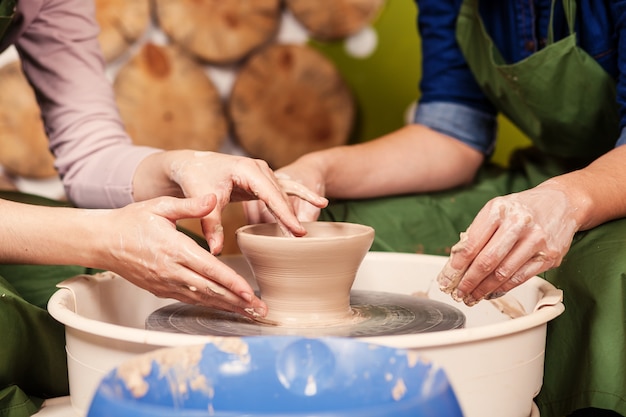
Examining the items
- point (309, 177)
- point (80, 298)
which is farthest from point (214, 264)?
point (309, 177)

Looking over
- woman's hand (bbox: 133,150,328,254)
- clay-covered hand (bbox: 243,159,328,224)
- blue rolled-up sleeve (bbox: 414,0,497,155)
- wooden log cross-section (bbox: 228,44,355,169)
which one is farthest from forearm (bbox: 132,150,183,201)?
wooden log cross-section (bbox: 228,44,355,169)

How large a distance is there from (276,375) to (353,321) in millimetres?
419

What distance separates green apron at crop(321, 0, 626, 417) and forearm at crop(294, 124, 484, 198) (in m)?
0.03

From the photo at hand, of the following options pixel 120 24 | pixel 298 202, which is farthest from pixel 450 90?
pixel 120 24

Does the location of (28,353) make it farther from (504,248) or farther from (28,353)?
(504,248)

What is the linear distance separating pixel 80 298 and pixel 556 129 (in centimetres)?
107

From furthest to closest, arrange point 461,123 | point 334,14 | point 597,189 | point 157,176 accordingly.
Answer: point 334,14
point 461,123
point 157,176
point 597,189

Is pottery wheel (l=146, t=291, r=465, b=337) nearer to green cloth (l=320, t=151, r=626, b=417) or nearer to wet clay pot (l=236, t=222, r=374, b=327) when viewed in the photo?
wet clay pot (l=236, t=222, r=374, b=327)

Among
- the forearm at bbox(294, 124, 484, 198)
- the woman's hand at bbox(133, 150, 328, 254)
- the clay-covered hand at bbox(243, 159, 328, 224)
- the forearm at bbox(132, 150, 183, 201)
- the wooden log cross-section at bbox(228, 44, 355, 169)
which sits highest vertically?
the woman's hand at bbox(133, 150, 328, 254)

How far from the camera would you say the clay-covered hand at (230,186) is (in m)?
1.22

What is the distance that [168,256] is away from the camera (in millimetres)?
1094

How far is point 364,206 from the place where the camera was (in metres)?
1.81

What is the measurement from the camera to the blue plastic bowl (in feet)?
2.66

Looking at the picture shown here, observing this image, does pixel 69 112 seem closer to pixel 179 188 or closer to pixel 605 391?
pixel 179 188
